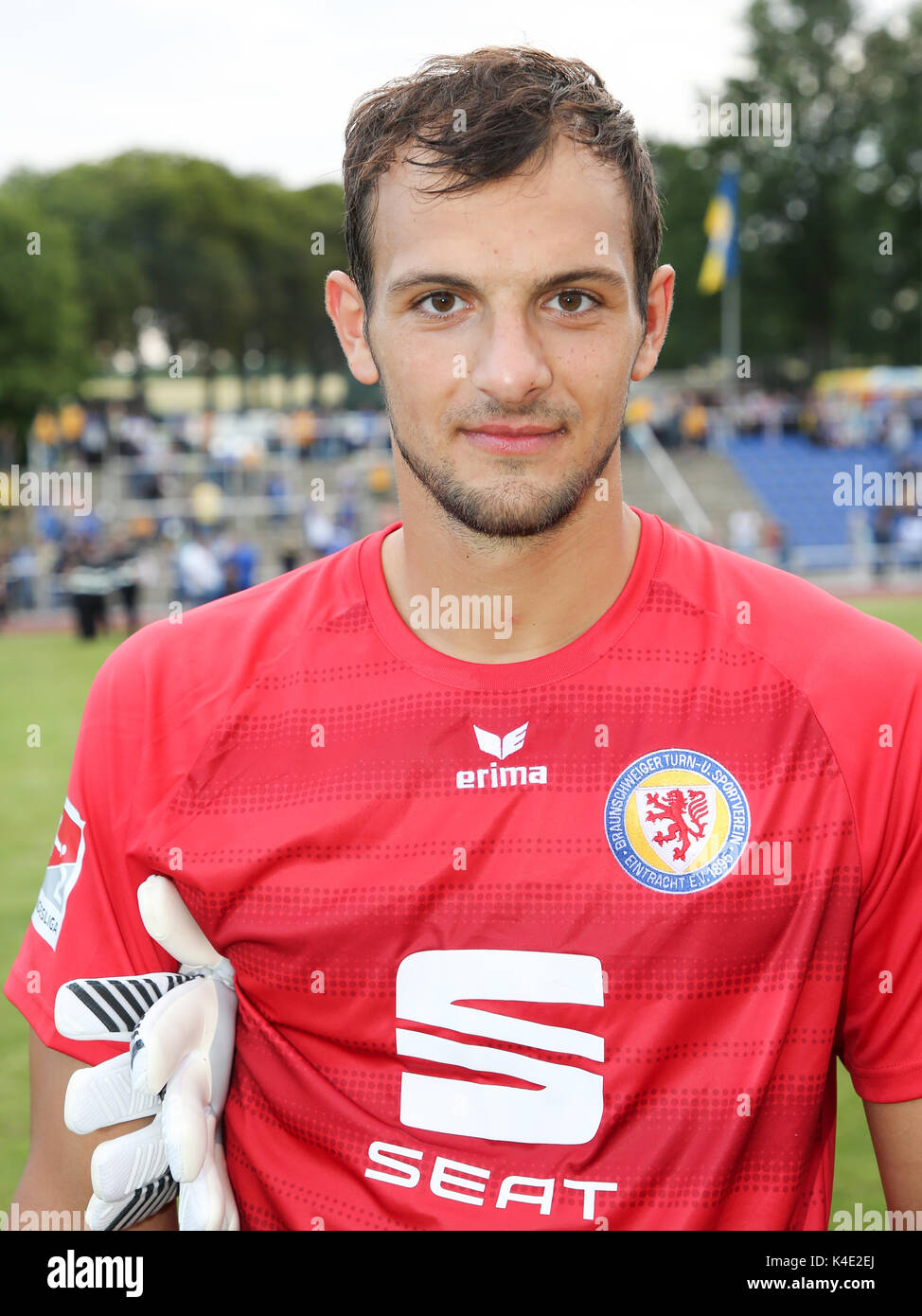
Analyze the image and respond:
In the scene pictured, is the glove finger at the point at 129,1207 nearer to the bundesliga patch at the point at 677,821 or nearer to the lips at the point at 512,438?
the bundesliga patch at the point at 677,821

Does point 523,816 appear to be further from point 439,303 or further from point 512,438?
point 439,303

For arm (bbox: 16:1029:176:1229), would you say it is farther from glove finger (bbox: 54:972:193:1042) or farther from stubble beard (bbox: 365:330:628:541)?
stubble beard (bbox: 365:330:628:541)

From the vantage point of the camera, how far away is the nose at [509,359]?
1947 mm

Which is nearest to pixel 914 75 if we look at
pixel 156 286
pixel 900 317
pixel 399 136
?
pixel 900 317

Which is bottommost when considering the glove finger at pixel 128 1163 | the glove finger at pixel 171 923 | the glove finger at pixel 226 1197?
the glove finger at pixel 226 1197

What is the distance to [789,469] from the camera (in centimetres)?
3052

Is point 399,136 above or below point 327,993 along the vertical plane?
above

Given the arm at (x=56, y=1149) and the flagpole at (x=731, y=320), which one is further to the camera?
the flagpole at (x=731, y=320)

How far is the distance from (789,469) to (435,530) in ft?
97.3

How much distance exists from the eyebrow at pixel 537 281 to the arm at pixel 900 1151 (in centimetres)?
137

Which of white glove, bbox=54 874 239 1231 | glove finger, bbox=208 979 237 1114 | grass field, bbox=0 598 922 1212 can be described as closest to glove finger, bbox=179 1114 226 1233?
white glove, bbox=54 874 239 1231

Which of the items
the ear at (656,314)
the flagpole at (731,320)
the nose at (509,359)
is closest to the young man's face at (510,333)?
the nose at (509,359)

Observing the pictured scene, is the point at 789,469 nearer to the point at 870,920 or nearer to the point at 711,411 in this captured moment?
the point at 711,411
